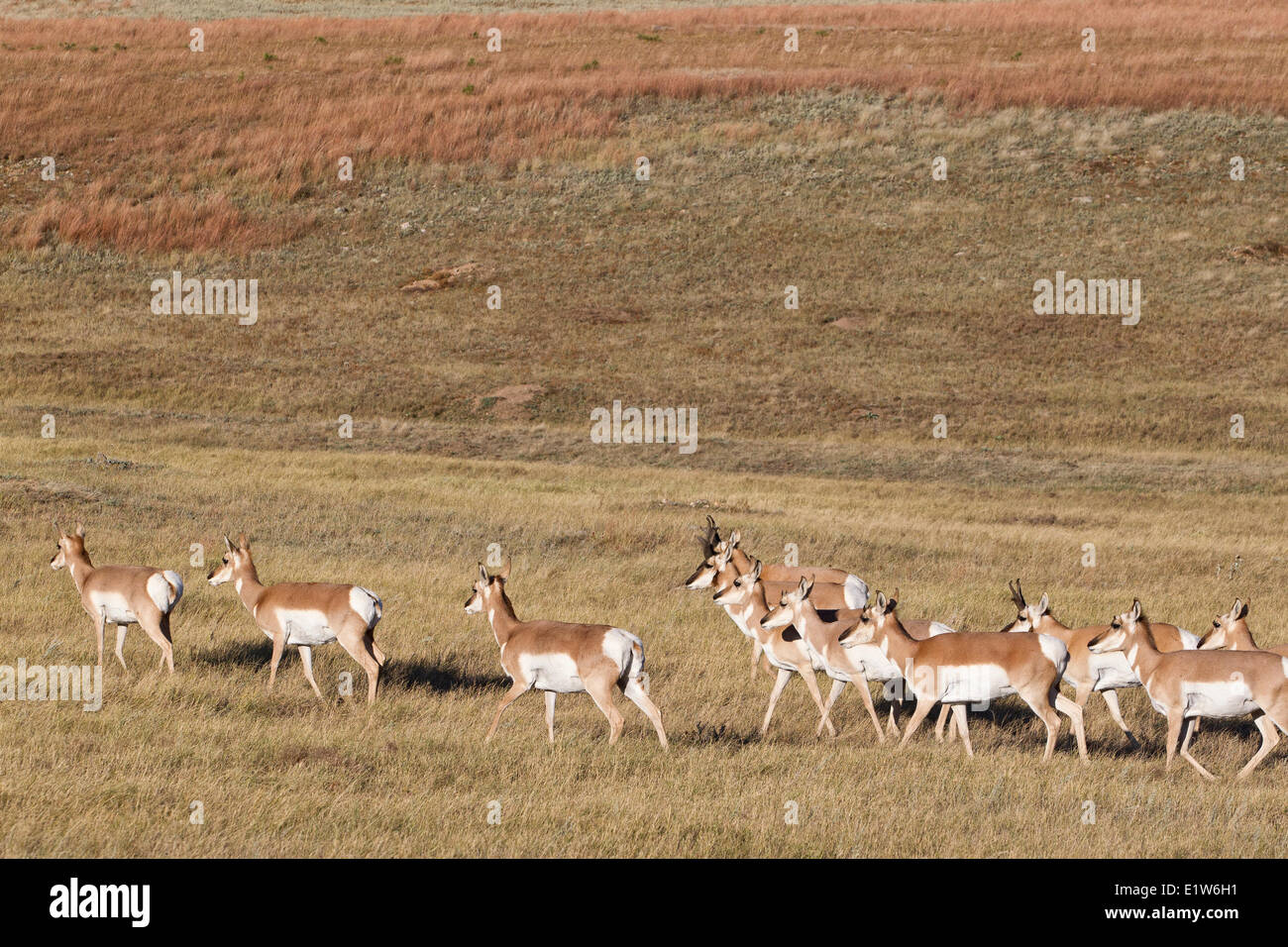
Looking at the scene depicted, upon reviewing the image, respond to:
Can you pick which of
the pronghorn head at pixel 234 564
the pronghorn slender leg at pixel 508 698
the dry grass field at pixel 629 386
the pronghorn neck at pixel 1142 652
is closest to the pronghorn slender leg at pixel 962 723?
the dry grass field at pixel 629 386

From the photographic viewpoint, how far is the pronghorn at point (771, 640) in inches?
526

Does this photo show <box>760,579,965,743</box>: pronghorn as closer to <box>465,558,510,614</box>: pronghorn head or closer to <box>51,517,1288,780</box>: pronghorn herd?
<box>51,517,1288,780</box>: pronghorn herd

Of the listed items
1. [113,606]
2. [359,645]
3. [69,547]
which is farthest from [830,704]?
[69,547]

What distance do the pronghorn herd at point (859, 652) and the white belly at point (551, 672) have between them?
12mm

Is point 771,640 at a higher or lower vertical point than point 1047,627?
lower

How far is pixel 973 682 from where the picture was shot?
40.2ft

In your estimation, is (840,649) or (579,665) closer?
(579,665)

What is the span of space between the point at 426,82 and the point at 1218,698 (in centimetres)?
6631

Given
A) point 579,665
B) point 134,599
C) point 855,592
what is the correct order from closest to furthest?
point 579,665 → point 134,599 → point 855,592

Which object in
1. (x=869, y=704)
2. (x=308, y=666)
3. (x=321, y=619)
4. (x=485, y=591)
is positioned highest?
(x=485, y=591)

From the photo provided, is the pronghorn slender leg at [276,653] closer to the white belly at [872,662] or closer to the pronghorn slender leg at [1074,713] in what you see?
the white belly at [872,662]

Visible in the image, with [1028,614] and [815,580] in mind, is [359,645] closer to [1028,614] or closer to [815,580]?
[815,580]

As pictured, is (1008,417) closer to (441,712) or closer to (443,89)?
(441,712)

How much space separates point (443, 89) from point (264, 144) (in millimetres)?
10581
